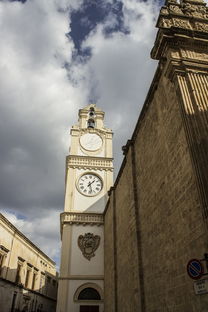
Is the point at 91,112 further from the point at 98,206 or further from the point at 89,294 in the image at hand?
the point at 89,294

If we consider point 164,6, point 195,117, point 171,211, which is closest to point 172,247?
point 171,211

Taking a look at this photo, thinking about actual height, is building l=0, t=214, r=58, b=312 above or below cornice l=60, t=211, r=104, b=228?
below

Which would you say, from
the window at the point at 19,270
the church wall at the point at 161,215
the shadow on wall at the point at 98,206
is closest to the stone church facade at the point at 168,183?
the church wall at the point at 161,215

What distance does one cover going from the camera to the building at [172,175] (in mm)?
5441

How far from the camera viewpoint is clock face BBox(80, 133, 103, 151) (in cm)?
2383

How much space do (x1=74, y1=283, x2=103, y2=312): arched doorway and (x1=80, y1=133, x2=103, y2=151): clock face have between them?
1165 cm

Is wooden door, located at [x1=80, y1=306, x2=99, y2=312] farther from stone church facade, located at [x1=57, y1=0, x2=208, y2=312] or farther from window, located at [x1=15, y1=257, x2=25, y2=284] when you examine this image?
window, located at [x1=15, y1=257, x2=25, y2=284]

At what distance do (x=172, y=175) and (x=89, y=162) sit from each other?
53.2ft

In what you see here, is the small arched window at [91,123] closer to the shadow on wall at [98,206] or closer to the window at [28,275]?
the shadow on wall at [98,206]

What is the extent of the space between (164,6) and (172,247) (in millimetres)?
7599

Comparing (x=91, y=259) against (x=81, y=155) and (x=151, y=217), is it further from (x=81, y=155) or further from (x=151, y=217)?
(x=151, y=217)

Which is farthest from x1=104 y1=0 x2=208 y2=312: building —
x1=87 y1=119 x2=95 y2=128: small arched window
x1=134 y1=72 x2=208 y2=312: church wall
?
x1=87 y1=119 x2=95 y2=128: small arched window

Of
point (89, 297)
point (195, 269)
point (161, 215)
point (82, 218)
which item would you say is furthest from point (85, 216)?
point (195, 269)

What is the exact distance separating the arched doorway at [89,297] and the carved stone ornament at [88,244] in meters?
1.94
